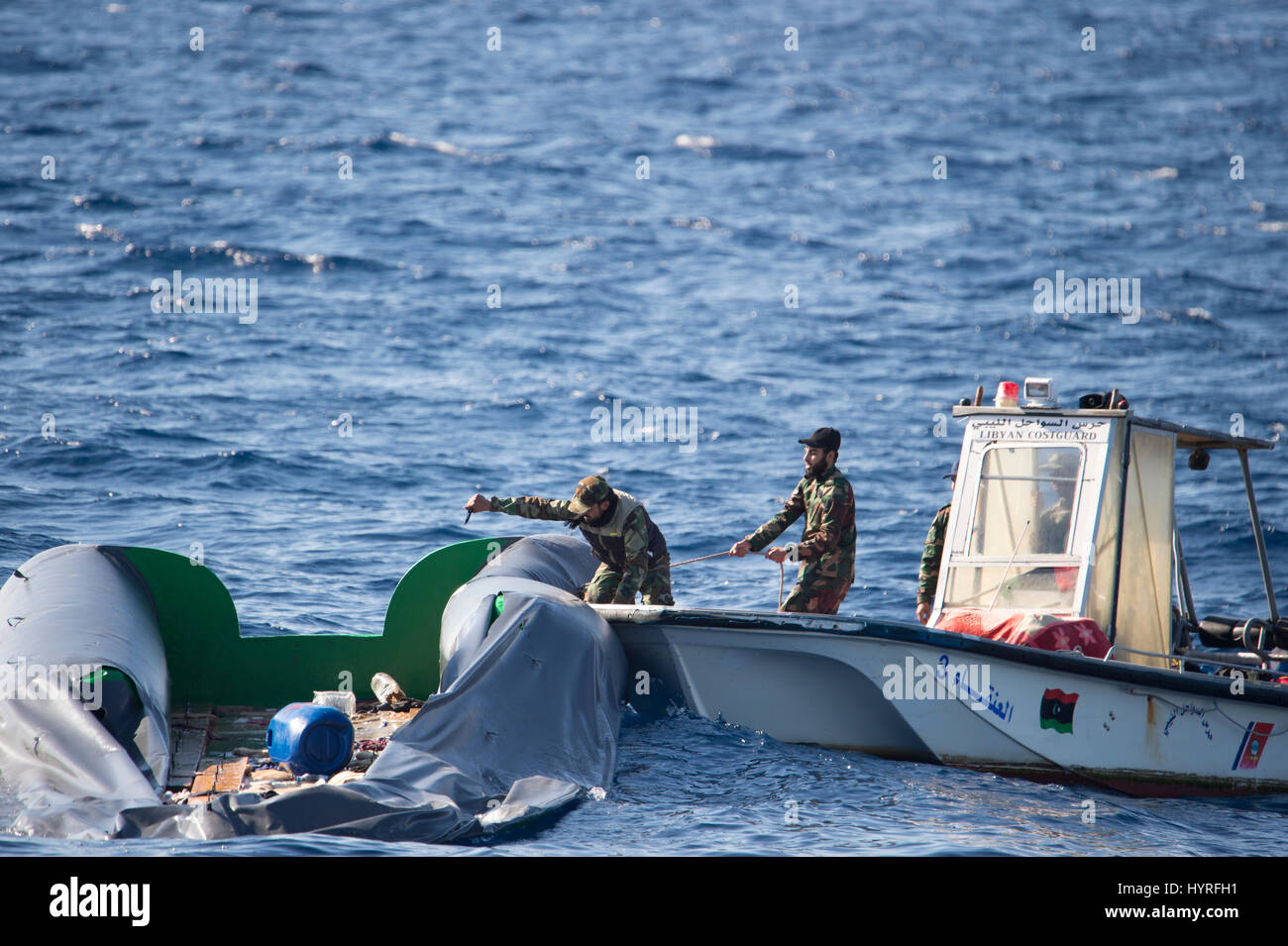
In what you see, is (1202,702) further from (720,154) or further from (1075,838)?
(720,154)

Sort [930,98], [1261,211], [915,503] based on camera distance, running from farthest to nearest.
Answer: [930,98]
[1261,211]
[915,503]

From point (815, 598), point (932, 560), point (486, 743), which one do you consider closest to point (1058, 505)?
point (932, 560)

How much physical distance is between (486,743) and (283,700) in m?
2.55

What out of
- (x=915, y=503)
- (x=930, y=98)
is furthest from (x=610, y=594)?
(x=930, y=98)

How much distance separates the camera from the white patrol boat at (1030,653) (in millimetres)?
8234

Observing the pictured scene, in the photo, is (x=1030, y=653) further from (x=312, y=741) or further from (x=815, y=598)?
(x=312, y=741)

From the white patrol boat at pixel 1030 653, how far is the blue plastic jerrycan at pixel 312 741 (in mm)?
1796

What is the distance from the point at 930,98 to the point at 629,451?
24815 mm

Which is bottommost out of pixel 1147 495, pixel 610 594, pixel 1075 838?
pixel 1075 838

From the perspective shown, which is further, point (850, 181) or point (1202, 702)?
point (850, 181)

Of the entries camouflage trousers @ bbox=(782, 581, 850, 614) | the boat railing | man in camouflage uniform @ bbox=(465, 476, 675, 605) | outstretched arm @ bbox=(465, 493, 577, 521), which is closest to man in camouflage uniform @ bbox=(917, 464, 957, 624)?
camouflage trousers @ bbox=(782, 581, 850, 614)

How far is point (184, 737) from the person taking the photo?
28.5 feet

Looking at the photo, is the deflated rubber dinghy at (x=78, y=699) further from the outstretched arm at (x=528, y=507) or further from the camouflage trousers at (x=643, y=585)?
the camouflage trousers at (x=643, y=585)

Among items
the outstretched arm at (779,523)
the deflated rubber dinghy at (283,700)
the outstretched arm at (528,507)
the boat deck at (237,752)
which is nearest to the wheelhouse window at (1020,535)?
the outstretched arm at (779,523)
